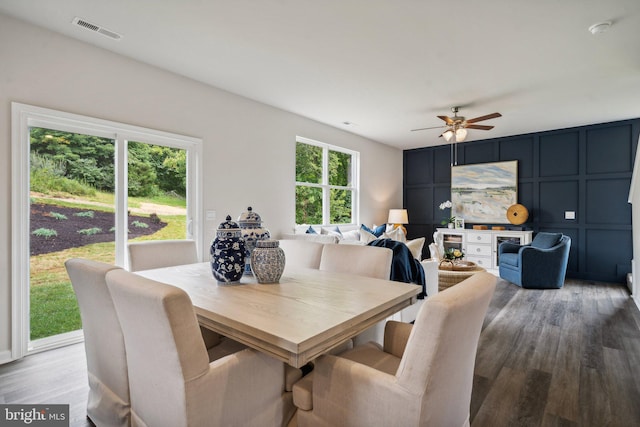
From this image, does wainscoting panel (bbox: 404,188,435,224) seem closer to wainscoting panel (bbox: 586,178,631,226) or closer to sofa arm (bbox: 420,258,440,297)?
wainscoting panel (bbox: 586,178,631,226)

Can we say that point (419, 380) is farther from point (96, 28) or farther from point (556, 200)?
point (556, 200)

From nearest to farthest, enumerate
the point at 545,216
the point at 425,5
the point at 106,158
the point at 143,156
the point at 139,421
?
the point at 139,421 < the point at 425,5 < the point at 106,158 < the point at 143,156 < the point at 545,216

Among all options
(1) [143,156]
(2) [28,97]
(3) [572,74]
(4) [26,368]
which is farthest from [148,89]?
(3) [572,74]

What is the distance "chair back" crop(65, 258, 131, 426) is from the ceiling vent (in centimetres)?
199

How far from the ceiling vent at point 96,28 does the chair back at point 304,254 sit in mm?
2193

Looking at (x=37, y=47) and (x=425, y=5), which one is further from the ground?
(x=425, y=5)

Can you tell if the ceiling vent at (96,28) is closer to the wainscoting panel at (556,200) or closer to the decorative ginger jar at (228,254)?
the decorative ginger jar at (228,254)

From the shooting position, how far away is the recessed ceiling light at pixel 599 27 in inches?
93.5

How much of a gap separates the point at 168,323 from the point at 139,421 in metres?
0.66

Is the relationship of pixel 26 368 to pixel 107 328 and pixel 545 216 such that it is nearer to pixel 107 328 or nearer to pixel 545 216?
pixel 107 328

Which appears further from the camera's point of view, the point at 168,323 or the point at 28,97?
the point at 28,97

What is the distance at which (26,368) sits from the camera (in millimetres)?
2252

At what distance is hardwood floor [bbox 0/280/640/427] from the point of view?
178 centimetres

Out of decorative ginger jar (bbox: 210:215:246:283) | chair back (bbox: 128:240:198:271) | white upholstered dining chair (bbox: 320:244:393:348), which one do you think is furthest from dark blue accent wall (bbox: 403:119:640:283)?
decorative ginger jar (bbox: 210:215:246:283)
